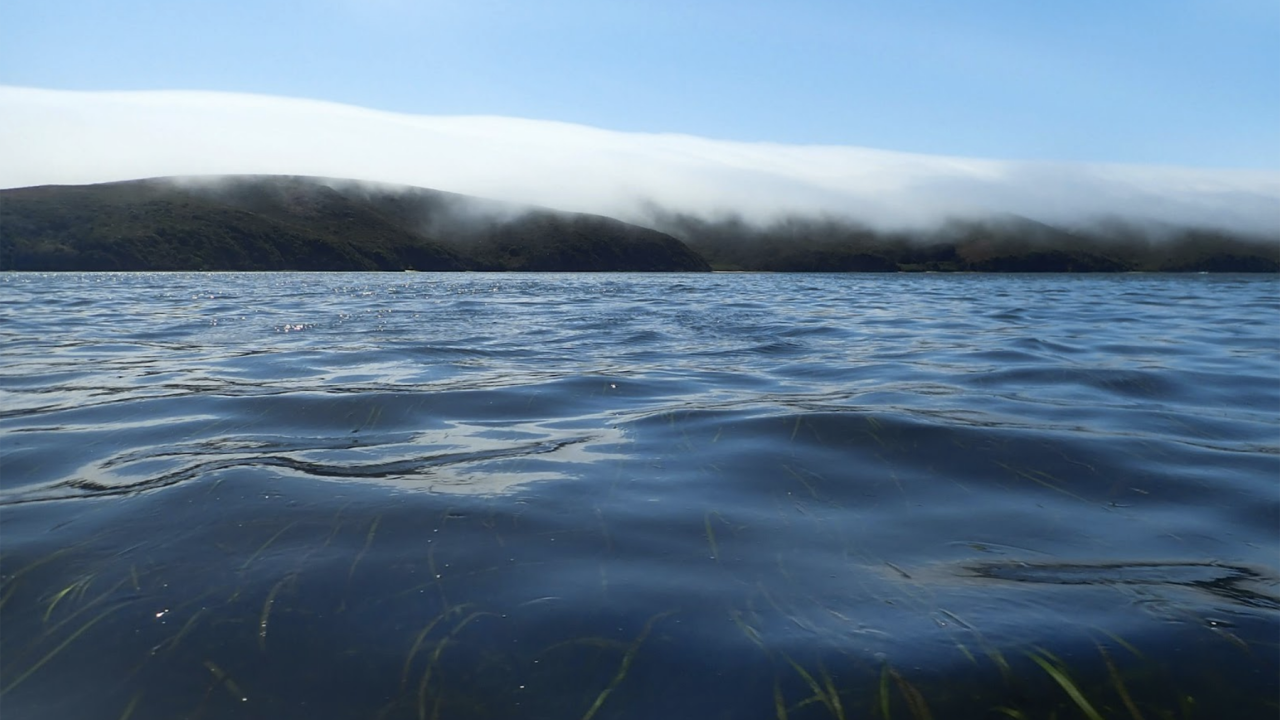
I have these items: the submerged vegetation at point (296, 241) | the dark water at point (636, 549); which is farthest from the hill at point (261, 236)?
the dark water at point (636, 549)

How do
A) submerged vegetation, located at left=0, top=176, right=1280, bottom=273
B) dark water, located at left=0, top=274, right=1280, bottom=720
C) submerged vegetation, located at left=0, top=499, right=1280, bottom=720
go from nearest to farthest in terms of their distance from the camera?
submerged vegetation, located at left=0, top=499, right=1280, bottom=720 → dark water, located at left=0, top=274, right=1280, bottom=720 → submerged vegetation, located at left=0, top=176, right=1280, bottom=273

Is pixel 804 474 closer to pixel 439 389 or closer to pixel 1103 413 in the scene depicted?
pixel 1103 413

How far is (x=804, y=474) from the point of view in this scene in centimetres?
592

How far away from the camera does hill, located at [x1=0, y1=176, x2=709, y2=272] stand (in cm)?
13362

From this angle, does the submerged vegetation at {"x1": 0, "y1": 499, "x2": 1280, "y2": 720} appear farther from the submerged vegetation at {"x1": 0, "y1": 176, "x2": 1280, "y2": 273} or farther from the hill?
the hill

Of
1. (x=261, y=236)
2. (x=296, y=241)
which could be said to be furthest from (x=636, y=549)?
(x=261, y=236)

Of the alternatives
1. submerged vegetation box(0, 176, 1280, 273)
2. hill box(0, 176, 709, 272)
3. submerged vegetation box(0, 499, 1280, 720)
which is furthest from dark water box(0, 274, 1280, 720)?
hill box(0, 176, 709, 272)

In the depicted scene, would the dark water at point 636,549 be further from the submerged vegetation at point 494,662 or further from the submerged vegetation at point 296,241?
the submerged vegetation at point 296,241

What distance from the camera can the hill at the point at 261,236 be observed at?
13362cm

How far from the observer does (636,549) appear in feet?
14.1

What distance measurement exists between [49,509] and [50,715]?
2.65 m

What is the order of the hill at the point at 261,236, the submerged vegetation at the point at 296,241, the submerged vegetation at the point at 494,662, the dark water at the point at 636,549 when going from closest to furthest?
the submerged vegetation at the point at 494,662 < the dark water at the point at 636,549 < the hill at the point at 261,236 < the submerged vegetation at the point at 296,241

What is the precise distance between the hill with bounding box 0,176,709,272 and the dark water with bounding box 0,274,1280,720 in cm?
14402

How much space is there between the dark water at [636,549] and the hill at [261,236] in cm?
14402
